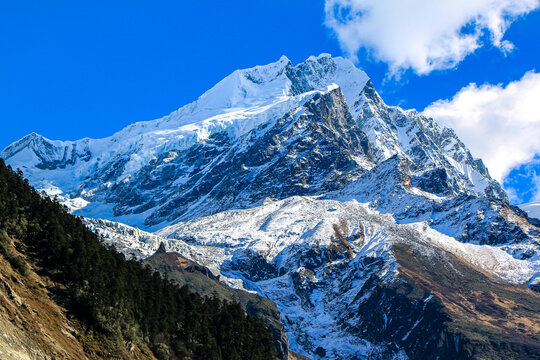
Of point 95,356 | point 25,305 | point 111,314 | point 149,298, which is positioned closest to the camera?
point 25,305

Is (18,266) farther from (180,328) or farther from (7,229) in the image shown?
(180,328)

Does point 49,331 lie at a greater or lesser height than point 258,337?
lesser

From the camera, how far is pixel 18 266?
5119 cm

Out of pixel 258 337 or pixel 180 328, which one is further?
pixel 258 337

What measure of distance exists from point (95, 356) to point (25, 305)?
7.47 m

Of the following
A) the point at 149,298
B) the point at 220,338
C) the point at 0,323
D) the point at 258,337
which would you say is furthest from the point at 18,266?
the point at 258,337

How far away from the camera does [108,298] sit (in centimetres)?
5762

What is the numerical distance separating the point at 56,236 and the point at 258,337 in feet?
133

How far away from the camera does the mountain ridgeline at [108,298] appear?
53156 mm

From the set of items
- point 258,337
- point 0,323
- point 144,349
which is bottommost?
point 0,323

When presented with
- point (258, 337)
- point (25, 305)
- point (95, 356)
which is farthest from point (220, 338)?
point (25, 305)

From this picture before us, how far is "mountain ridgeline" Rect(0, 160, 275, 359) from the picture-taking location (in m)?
53.2

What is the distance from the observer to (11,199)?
66000mm

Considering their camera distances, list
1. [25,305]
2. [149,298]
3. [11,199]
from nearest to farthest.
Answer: [25,305]
[11,199]
[149,298]
